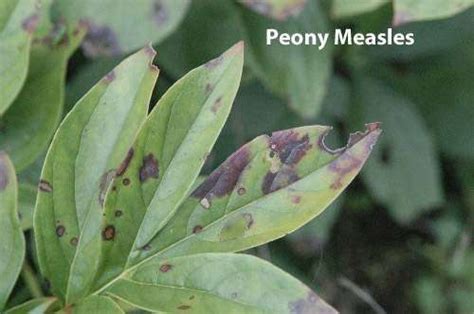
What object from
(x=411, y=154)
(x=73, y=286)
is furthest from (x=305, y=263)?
(x=73, y=286)

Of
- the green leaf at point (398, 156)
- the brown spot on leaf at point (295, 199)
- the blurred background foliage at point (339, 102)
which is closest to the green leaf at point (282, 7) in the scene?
the blurred background foliage at point (339, 102)

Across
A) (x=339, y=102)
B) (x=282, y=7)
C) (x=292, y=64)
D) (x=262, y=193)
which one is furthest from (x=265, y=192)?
(x=339, y=102)

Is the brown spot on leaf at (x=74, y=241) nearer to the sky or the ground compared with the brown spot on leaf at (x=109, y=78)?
nearer to the ground

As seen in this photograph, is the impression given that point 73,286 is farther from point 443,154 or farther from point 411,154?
point 443,154

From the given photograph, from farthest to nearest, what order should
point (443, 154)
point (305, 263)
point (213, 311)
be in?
point (443, 154)
point (305, 263)
point (213, 311)

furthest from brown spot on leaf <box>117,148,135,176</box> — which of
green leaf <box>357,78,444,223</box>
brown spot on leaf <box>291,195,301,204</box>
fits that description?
green leaf <box>357,78,444,223</box>

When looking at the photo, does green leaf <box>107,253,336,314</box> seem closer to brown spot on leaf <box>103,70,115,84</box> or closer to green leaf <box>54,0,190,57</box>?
brown spot on leaf <box>103,70,115,84</box>

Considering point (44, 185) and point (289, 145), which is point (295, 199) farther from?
point (44, 185)

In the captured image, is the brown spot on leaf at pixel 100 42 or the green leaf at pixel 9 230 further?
the brown spot on leaf at pixel 100 42

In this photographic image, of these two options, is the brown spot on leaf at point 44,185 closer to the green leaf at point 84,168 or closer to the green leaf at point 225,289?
the green leaf at point 84,168
